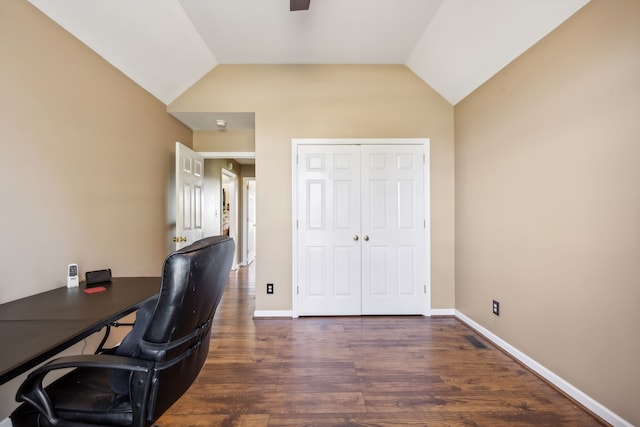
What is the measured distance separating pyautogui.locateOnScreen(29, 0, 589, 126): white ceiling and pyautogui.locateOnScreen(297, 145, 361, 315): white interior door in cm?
109

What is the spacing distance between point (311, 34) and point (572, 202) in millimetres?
2524

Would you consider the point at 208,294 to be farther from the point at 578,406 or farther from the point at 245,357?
the point at 578,406

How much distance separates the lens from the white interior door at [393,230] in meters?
2.93

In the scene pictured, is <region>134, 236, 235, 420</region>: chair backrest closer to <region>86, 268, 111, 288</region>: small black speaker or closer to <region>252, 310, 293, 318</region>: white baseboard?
<region>86, 268, 111, 288</region>: small black speaker

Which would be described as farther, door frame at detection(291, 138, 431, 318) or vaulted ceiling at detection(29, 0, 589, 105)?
door frame at detection(291, 138, 431, 318)

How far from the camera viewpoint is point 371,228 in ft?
9.65

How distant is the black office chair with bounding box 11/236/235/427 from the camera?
83 centimetres

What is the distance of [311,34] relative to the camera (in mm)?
2441

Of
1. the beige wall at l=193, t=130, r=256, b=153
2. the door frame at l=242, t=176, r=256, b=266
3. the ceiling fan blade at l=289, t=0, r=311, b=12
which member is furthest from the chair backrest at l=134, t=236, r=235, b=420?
the door frame at l=242, t=176, r=256, b=266

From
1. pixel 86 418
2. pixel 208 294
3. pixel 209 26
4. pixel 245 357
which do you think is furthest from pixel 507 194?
pixel 209 26


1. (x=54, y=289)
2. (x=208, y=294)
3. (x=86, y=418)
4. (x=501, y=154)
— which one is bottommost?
(x=86, y=418)

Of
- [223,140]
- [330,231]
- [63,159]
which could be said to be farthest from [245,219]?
[63,159]

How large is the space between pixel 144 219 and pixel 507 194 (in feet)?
11.1

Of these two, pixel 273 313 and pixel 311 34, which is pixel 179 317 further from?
pixel 311 34
